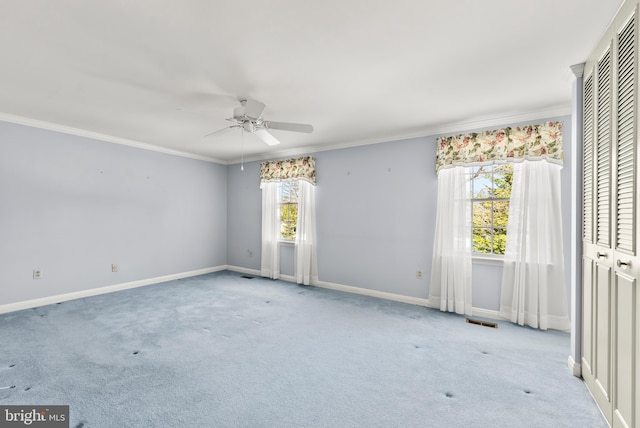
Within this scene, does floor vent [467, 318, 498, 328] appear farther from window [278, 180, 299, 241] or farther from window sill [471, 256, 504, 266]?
window [278, 180, 299, 241]

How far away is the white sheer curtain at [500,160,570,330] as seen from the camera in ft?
10.7

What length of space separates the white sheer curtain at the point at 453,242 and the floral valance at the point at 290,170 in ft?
→ 6.99

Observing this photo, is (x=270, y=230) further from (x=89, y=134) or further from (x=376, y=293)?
(x=89, y=134)

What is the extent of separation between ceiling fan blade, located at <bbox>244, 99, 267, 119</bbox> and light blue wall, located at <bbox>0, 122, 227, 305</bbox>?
3154mm

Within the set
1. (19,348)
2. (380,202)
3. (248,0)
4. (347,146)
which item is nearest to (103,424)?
(19,348)

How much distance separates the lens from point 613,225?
173 centimetres

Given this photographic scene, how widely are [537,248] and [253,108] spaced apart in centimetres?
340

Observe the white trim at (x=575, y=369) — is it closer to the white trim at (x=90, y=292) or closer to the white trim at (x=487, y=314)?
the white trim at (x=487, y=314)

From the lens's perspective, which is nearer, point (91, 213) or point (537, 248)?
point (537, 248)

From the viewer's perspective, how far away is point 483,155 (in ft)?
11.9

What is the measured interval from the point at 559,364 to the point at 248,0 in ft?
11.6

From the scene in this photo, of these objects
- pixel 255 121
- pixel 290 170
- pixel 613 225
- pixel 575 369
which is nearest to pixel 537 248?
pixel 575 369

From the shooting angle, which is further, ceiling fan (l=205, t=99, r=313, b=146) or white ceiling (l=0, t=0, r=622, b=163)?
ceiling fan (l=205, t=99, r=313, b=146)

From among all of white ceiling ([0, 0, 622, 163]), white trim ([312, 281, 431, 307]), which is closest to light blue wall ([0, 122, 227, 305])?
white ceiling ([0, 0, 622, 163])
